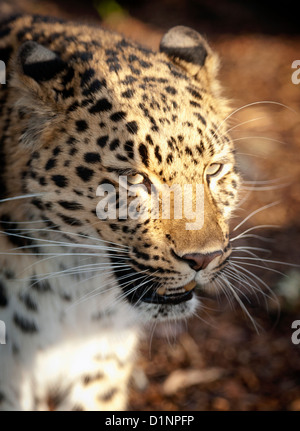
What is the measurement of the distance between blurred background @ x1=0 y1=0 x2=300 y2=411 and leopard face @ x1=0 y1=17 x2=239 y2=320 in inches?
27.5

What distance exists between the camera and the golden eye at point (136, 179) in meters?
2.85

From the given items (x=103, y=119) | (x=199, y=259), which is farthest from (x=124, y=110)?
(x=199, y=259)

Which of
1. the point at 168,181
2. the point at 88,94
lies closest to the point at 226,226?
the point at 168,181

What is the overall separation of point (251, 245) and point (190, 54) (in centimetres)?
297

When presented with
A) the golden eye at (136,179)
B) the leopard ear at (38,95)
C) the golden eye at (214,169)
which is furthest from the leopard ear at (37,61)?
the golden eye at (214,169)

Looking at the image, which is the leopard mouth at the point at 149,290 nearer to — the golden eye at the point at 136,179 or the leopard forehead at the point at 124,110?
the golden eye at the point at 136,179

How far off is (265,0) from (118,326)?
25.1 ft

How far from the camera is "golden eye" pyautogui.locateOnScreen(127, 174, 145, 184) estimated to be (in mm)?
2854

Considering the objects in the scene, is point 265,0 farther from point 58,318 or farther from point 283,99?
point 58,318

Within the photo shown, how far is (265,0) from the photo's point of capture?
376 inches

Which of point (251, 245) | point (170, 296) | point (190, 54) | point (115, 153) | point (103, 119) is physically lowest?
point (170, 296)

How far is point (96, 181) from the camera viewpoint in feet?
9.47

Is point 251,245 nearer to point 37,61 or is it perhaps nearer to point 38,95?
point 38,95

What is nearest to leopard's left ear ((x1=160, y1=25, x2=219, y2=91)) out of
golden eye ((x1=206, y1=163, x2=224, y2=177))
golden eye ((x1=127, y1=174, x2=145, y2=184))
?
golden eye ((x1=206, y1=163, x2=224, y2=177))
